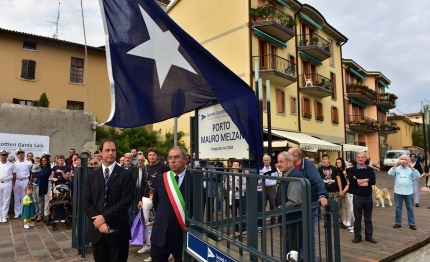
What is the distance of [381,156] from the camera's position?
3566cm

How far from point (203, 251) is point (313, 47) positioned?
22.7 meters

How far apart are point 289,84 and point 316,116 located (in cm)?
469

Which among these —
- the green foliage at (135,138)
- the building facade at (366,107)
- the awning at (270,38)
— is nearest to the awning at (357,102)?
the building facade at (366,107)

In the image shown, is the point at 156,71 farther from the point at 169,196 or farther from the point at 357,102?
the point at 357,102

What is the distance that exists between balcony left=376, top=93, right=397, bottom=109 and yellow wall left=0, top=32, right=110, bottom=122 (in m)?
29.9

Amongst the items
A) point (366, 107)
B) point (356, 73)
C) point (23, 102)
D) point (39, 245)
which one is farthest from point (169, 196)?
point (366, 107)

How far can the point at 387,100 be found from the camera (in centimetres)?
3641

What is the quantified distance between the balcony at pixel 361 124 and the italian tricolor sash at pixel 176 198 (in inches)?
1176

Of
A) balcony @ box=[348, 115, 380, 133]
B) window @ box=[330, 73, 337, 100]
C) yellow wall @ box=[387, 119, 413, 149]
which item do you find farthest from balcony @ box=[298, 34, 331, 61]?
yellow wall @ box=[387, 119, 413, 149]

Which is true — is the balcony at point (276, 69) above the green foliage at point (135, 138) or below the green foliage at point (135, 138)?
above

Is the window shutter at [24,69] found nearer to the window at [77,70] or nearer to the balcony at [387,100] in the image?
the window at [77,70]

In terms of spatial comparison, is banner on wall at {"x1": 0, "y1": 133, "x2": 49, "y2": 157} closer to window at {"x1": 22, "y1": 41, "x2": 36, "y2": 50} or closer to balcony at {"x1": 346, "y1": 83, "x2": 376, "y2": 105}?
window at {"x1": 22, "y1": 41, "x2": 36, "y2": 50}

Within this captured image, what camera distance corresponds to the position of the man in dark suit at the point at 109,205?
3531 millimetres

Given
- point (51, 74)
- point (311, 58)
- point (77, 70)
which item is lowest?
point (51, 74)
